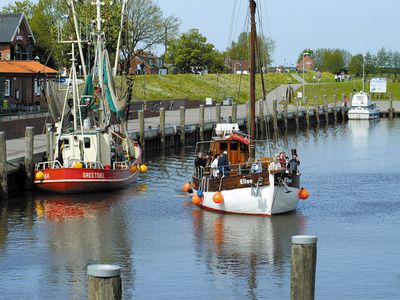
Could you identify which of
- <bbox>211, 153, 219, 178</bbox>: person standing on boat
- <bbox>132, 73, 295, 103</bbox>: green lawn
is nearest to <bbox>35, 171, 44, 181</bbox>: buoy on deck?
<bbox>211, 153, 219, 178</bbox>: person standing on boat

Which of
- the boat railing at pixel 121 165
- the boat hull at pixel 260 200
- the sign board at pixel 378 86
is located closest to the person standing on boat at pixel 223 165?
the boat hull at pixel 260 200

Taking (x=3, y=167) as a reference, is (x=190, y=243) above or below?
below

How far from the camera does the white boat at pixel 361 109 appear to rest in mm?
120688

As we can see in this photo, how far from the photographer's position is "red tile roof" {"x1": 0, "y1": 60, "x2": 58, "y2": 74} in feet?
271

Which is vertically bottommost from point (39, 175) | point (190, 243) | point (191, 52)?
point (190, 243)

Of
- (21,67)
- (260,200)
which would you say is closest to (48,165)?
(260,200)

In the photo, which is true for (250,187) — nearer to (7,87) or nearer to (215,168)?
(215,168)

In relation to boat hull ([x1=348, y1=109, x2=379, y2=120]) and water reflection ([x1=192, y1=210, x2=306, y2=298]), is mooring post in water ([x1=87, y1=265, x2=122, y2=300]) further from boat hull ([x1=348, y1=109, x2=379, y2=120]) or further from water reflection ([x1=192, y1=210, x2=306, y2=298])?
boat hull ([x1=348, y1=109, x2=379, y2=120])

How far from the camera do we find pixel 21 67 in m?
85.5

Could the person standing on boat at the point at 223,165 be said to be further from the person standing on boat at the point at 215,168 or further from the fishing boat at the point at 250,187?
the person standing on boat at the point at 215,168

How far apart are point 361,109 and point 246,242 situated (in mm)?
85875

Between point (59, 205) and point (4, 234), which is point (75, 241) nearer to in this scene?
point (4, 234)

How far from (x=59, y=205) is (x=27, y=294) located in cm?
1740

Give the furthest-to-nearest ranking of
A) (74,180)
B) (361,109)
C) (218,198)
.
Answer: (361,109) < (74,180) < (218,198)
